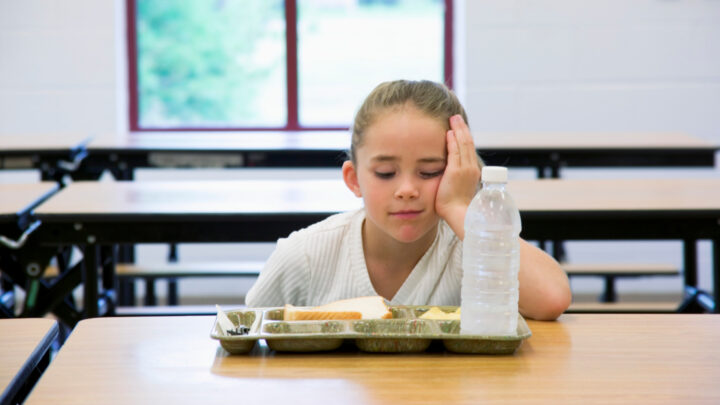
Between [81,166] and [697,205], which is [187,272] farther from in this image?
[697,205]

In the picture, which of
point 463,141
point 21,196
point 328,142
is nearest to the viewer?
point 463,141

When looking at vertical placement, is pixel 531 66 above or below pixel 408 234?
above

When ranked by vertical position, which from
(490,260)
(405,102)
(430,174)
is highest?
(405,102)

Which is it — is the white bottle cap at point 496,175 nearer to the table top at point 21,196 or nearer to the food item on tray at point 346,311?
the food item on tray at point 346,311

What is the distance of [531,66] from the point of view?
14.7 feet

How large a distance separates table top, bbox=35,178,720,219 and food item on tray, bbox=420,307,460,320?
3.33ft

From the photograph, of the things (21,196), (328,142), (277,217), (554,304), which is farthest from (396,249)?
(328,142)

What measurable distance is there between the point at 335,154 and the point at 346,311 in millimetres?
2331

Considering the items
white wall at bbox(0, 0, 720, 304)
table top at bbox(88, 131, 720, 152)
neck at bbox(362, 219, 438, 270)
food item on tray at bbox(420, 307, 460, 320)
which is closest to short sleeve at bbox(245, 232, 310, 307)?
neck at bbox(362, 219, 438, 270)

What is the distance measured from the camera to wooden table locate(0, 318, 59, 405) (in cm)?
102

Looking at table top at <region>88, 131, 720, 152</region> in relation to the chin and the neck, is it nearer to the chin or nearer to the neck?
the neck

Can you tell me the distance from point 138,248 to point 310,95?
121cm

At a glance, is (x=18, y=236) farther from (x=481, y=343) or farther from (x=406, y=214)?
(x=481, y=343)

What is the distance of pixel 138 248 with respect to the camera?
469cm
